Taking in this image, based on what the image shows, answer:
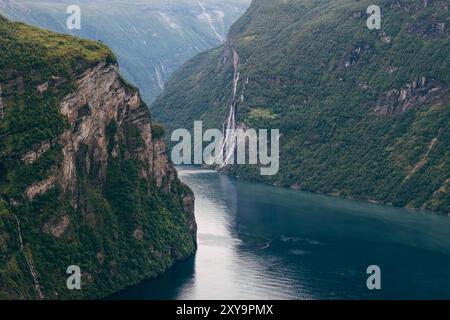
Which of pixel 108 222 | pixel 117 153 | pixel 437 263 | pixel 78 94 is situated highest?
pixel 78 94

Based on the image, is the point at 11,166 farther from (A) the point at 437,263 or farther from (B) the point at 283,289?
(A) the point at 437,263

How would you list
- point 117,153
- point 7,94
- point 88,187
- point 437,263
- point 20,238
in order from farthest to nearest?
point 437,263 < point 117,153 < point 88,187 < point 7,94 < point 20,238

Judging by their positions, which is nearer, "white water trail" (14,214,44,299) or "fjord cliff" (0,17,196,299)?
"white water trail" (14,214,44,299)

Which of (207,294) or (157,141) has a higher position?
(157,141)

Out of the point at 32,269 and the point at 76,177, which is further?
the point at 76,177

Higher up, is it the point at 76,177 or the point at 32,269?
the point at 76,177

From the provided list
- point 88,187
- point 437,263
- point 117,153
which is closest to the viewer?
point 88,187

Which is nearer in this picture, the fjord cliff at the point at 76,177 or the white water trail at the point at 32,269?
the white water trail at the point at 32,269

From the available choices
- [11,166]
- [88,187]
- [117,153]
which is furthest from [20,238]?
[117,153]
